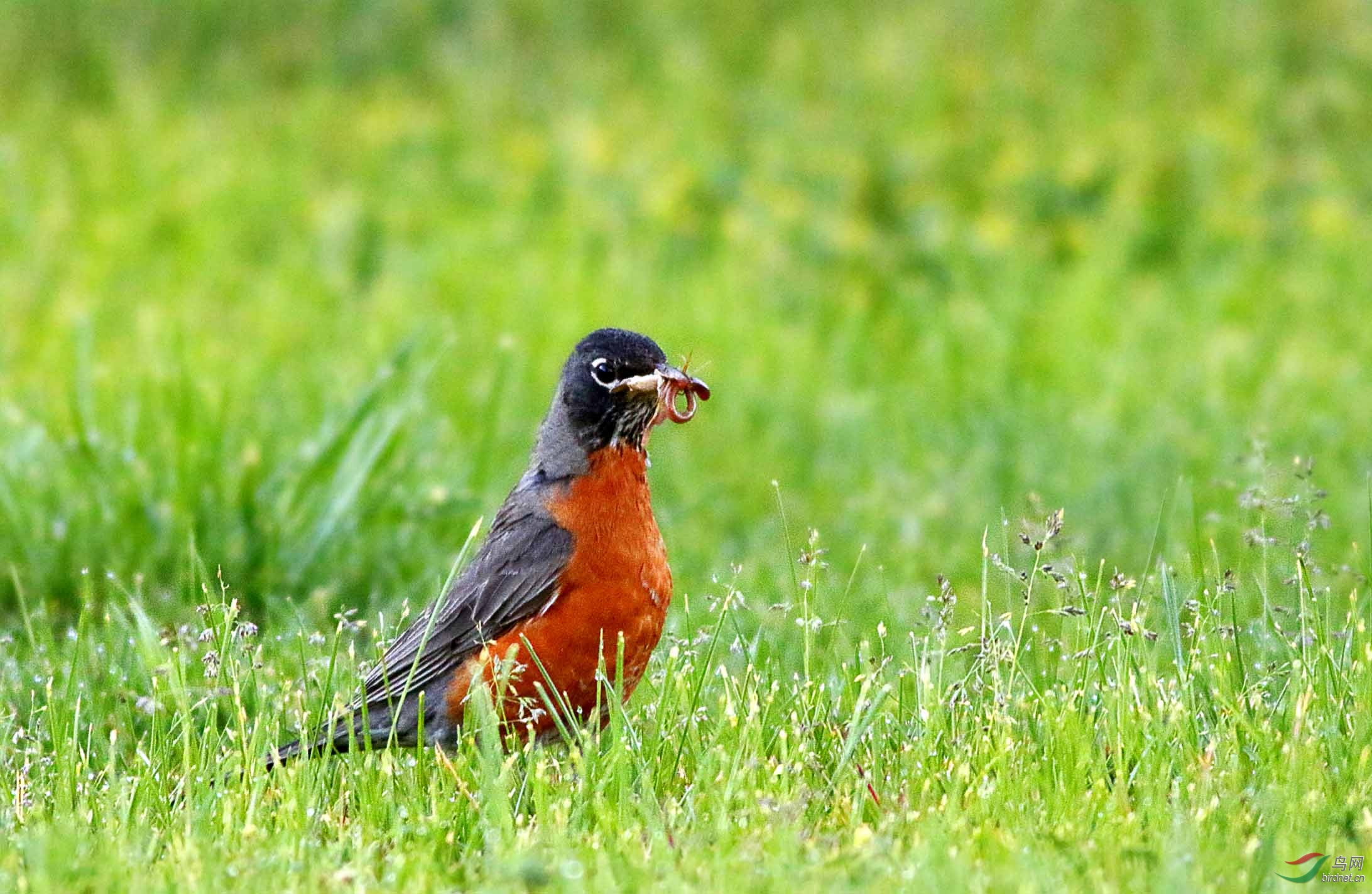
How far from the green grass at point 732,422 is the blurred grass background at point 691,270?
3 centimetres

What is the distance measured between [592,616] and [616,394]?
1.73 ft

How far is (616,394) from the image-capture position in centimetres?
423

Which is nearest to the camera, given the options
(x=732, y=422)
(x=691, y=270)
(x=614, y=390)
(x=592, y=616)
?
(x=592, y=616)

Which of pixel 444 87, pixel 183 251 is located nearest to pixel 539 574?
pixel 183 251

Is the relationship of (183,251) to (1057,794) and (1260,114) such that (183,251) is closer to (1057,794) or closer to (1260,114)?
(1260,114)

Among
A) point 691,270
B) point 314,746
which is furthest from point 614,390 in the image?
point 691,270

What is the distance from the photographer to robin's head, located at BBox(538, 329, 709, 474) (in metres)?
4.21

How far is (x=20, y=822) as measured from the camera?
3.51 m

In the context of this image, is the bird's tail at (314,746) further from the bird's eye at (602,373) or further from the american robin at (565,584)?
the bird's eye at (602,373)

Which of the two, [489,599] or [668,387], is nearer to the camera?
[668,387]

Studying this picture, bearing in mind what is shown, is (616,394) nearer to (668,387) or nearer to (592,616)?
(668,387)

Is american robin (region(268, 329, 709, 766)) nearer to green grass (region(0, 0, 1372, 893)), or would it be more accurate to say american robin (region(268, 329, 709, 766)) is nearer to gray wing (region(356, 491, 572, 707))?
gray wing (region(356, 491, 572, 707))

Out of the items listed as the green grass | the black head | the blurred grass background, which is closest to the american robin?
the black head

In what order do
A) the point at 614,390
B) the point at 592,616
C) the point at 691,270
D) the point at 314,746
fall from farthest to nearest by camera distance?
the point at 691,270 < the point at 614,390 < the point at 592,616 < the point at 314,746
